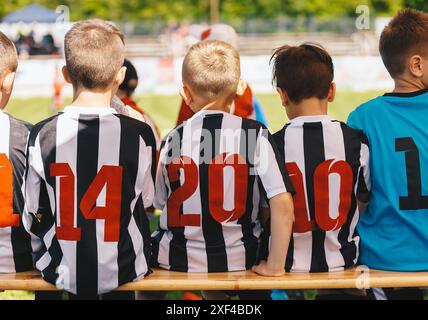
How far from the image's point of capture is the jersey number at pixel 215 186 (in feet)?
10.8

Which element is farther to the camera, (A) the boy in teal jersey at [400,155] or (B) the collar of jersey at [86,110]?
(A) the boy in teal jersey at [400,155]

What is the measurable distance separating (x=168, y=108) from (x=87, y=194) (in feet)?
38.7

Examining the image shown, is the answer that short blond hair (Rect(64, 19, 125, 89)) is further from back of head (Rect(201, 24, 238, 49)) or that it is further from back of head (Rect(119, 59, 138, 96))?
back of head (Rect(201, 24, 238, 49))

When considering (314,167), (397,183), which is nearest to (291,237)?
(314,167)

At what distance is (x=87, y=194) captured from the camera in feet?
10.2

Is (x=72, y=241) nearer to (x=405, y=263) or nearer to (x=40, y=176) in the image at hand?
(x=40, y=176)

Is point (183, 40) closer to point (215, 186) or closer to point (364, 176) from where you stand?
point (364, 176)

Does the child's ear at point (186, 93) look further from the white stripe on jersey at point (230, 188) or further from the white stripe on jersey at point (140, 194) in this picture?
the white stripe on jersey at point (140, 194)

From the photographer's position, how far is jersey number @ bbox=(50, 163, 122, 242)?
10.2 feet

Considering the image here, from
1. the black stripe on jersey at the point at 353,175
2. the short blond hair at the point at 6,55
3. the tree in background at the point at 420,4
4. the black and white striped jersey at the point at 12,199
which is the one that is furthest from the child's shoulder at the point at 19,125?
Result: the tree in background at the point at 420,4

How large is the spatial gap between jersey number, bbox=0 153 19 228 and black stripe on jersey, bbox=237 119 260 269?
1.12 metres

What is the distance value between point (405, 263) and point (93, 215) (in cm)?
152

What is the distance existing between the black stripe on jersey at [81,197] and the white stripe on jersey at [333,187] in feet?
3.63

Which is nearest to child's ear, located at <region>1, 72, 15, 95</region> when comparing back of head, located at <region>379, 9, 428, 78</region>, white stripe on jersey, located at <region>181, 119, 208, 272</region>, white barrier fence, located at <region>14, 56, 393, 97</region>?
white stripe on jersey, located at <region>181, 119, 208, 272</region>
